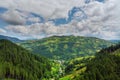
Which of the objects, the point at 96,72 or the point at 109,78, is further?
the point at 96,72

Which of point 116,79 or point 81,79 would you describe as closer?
point 116,79

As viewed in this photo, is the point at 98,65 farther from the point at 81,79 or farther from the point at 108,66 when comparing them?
the point at 81,79

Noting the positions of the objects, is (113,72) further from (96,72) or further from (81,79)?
(81,79)

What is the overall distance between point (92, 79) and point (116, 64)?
32.9m

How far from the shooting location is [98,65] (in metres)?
197

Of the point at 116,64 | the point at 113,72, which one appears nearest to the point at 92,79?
the point at 113,72

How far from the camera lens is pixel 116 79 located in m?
166

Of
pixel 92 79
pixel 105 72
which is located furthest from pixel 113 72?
pixel 92 79

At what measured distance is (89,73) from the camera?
18288 centimetres

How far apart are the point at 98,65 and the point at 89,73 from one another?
1814 cm

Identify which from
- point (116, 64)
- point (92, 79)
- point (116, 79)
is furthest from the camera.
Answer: point (116, 64)

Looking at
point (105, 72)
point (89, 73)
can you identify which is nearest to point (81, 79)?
point (89, 73)

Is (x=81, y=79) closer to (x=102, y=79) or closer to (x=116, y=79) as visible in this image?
(x=102, y=79)

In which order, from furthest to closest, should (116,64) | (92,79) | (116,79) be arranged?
(116,64) < (92,79) < (116,79)
